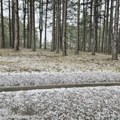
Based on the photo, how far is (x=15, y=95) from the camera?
22.0 feet

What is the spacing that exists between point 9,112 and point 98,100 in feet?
9.59

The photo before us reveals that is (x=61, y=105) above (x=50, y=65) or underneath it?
underneath

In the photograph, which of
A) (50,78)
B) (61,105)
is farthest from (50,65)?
(61,105)

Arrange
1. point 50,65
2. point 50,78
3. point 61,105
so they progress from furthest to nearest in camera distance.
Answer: point 50,65, point 50,78, point 61,105

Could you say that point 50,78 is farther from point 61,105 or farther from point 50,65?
point 50,65

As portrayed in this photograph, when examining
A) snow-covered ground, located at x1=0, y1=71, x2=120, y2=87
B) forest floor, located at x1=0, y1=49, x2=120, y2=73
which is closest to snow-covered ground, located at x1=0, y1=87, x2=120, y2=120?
snow-covered ground, located at x1=0, y1=71, x2=120, y2=87

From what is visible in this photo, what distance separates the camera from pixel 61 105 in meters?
6.36

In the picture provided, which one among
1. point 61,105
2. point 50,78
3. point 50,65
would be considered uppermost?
point 50,65

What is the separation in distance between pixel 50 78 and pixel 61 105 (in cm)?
282

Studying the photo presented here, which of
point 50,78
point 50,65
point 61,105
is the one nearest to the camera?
point 61,105

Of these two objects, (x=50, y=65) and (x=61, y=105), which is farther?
(x=50, y=65)

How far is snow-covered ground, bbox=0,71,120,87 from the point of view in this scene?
8.41 meters

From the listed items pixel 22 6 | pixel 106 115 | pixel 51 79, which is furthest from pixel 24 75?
pixel 22 6

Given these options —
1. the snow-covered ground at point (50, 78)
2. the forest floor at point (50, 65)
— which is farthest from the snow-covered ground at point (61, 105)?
the forest floor at point (50, 65)
